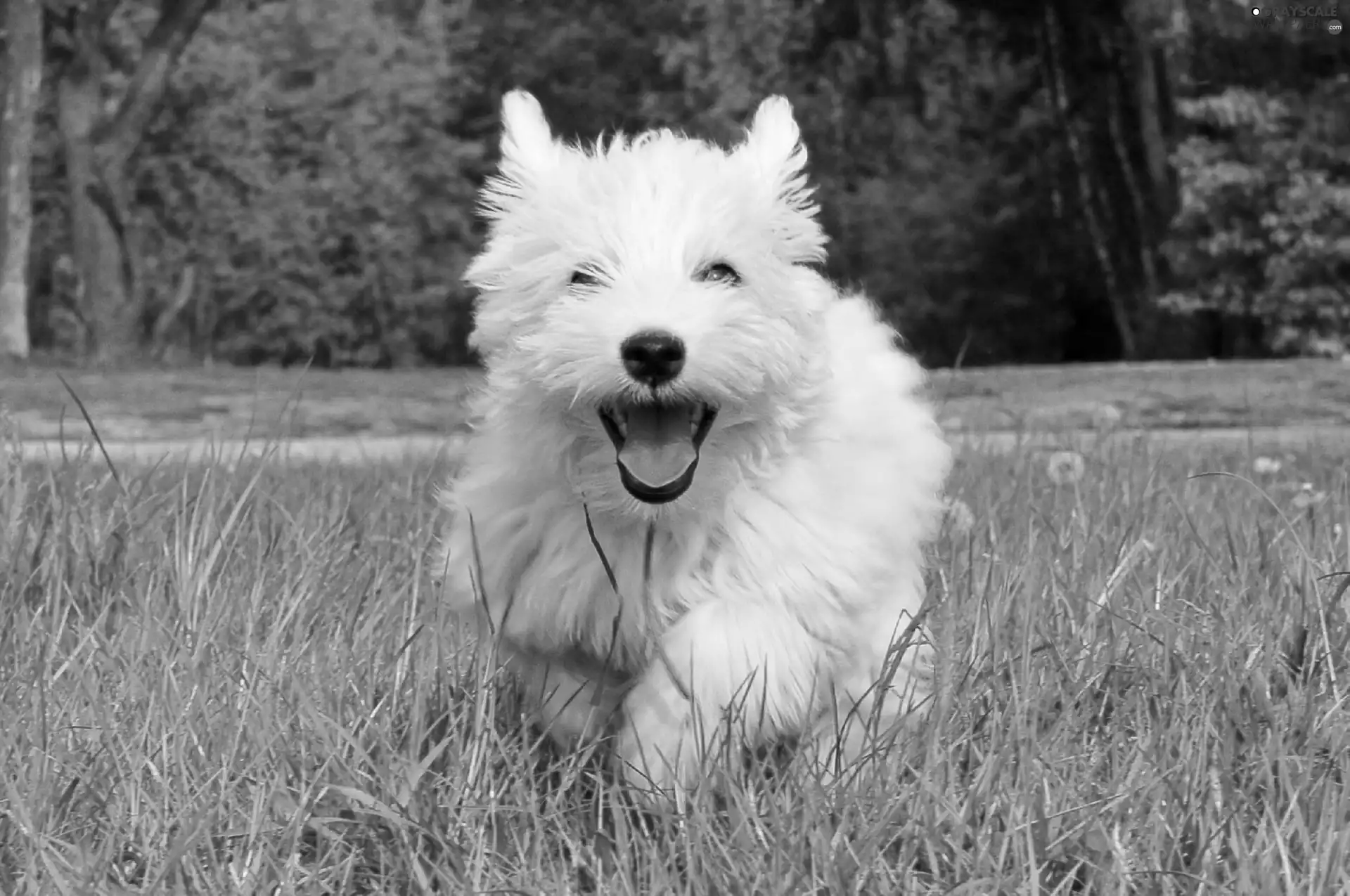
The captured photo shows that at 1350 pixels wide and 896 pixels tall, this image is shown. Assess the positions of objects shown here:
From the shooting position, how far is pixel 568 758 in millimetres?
2893

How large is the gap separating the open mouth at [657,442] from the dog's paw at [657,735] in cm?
37

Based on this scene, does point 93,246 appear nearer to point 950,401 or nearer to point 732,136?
point 732,136

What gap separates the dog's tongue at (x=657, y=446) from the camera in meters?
2.83

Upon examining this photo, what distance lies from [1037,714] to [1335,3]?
61.7ft

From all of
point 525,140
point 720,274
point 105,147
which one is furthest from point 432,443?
point 105,147

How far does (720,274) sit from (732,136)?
25621mm

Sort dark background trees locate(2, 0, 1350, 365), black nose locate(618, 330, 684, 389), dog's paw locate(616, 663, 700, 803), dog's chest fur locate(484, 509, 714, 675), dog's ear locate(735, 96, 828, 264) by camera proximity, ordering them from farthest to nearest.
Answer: dark background trees locate(2, 0, 1350, 365) → dog's ear locate(735, 96, 828, 264) → dog's chest fur locate(484, 509, 714, 675) → dog's paw locate(616, 663, 700, 803) → black nose locate(618, 330, 684, 389)

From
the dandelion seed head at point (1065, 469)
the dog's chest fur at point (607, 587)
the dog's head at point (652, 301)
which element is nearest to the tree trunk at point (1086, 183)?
the dandelion seed head at point (1065, 469)

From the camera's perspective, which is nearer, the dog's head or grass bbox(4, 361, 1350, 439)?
the dog's head

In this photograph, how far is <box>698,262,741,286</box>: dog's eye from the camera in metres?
3.04

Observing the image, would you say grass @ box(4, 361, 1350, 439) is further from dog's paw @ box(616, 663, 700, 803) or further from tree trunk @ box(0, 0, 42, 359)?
→ tree trunk @ box(0, 0, 42, 359)

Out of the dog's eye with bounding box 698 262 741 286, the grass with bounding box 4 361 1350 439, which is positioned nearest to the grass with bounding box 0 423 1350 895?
the dog's eye with bounding box 698 262 741 286

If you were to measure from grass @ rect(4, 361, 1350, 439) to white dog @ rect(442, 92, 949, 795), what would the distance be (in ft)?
15.3

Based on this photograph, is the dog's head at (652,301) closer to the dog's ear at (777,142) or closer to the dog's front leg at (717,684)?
the dog's ear at (777,142)
